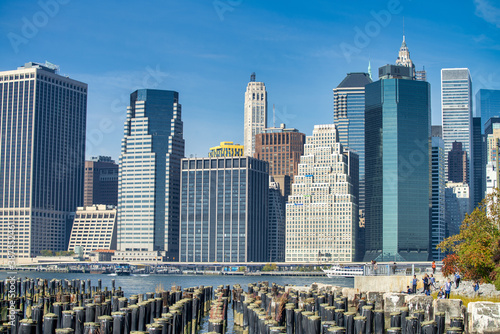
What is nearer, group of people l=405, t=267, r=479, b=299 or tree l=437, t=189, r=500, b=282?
group of people l=405, t=267, r=479, b=299

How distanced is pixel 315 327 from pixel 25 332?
14.7 metres

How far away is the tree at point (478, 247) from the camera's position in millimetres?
60875

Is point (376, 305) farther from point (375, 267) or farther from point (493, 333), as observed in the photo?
point (375, 267)

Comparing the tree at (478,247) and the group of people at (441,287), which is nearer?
the group of people at (441,287)

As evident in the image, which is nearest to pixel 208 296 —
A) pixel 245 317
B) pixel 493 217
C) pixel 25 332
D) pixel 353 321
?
pixel 245 317

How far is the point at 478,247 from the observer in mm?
61906

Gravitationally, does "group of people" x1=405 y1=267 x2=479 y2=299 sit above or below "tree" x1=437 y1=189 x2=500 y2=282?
below

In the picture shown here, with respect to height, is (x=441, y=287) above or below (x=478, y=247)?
below

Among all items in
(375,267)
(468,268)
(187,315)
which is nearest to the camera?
(187,315)

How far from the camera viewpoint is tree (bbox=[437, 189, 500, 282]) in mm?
60875

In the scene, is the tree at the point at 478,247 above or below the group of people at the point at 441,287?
above

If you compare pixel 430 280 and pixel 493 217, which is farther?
pixel 493 217

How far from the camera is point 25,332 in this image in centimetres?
3703

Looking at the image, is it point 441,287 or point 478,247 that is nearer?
point 441,287
